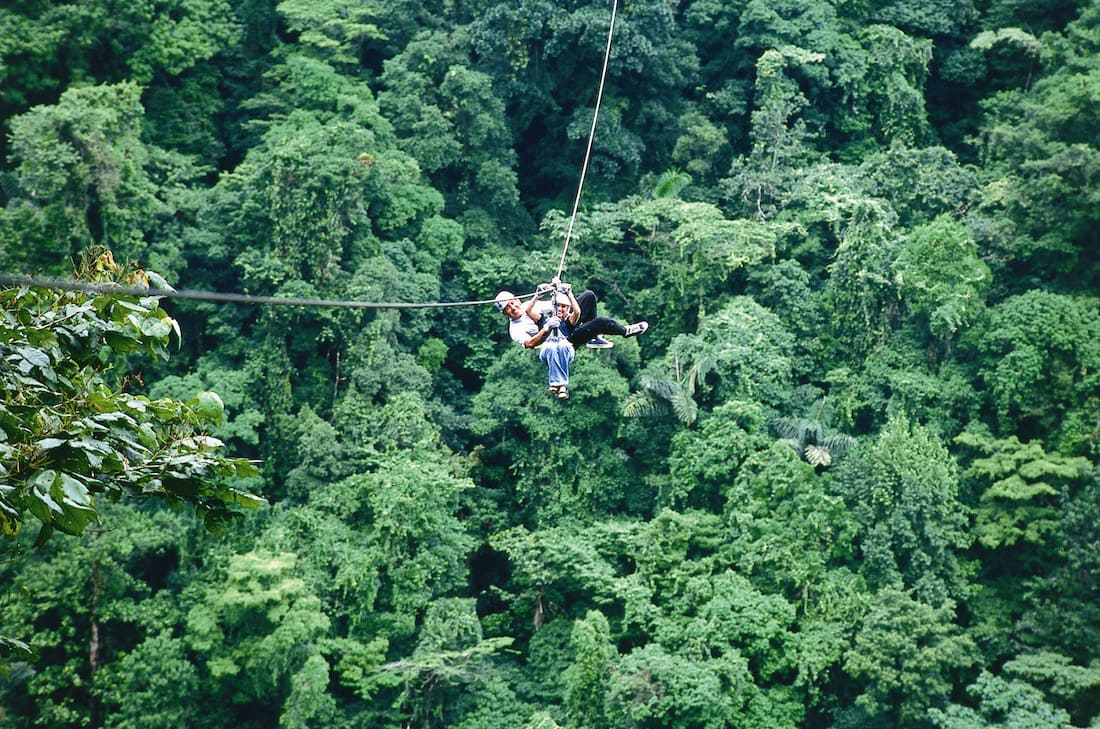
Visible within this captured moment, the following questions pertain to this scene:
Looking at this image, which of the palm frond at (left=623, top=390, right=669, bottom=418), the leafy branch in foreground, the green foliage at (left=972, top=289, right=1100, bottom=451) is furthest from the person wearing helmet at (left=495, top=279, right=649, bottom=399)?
the green foliage at (left=972, top=289, right=1100, bottom=451)

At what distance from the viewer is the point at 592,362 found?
18.5m

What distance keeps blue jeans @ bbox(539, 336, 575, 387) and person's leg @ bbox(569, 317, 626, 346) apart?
14 cm

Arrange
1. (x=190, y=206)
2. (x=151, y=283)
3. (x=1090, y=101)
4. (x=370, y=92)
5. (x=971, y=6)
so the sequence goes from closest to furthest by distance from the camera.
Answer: (x=151, y=283)
(x=1090, y=101)
(x=190, y=206)
(x=370, y=92)
(x=971, y=6)

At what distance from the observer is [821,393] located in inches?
741

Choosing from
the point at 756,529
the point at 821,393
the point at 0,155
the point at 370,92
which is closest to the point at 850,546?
the point at 756,529

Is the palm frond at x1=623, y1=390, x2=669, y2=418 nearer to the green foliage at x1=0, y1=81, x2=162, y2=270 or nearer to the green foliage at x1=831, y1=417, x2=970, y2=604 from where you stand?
the green foliage at x1=831, y1=417, x2=970, y2=604

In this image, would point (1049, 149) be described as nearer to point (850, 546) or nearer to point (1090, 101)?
point (1090, 101)

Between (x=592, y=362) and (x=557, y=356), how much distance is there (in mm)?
8614

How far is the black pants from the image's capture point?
10.1 metres

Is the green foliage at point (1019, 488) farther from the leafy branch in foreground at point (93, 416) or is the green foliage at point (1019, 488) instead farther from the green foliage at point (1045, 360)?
the leafy branch in foreground at point (93, 416)

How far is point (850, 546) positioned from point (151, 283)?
12.3m

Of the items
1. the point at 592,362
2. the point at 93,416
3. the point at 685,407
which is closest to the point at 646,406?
the point at 685,407

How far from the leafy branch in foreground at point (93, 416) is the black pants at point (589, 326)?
166 inches

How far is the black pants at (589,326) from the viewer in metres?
10.1
